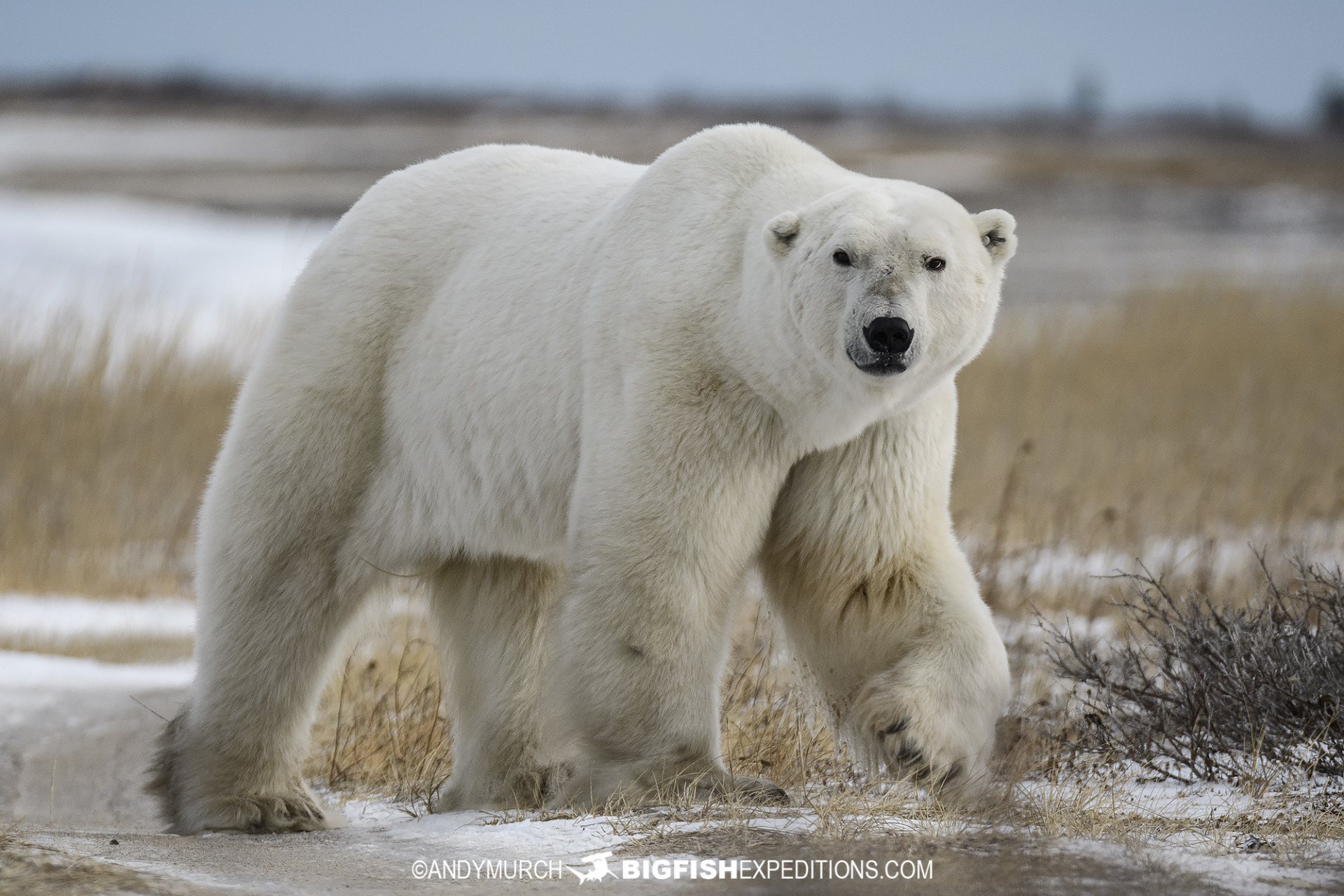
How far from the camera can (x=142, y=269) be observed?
1147 centimetres

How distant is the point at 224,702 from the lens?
3.74m

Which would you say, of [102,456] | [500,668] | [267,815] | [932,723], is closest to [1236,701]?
[932,723]

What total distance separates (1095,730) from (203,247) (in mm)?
11700

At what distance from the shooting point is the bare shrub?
323 centimetres

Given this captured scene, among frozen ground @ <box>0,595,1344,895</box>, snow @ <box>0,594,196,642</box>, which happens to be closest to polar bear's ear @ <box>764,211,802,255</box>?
frozen ground @ <box>0,595,1344,895</box>

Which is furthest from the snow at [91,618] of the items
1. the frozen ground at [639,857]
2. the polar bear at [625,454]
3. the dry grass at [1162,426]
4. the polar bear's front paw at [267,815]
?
the dry grass at [1162,426]

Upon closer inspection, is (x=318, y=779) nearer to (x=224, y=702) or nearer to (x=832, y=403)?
(x=224, y=702)

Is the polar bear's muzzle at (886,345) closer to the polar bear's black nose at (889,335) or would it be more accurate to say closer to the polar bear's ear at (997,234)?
the polar bear's black nose at (889,335)

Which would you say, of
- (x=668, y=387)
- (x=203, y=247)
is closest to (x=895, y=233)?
(x=668, y=387)

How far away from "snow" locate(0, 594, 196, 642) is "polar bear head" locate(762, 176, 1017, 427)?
13.7 feet

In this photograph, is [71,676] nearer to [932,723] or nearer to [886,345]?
[932,723]

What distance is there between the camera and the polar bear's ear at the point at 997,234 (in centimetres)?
291

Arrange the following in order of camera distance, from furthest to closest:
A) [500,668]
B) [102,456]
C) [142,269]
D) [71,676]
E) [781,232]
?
[142,269] → [102,456] → [71,676] → [500,668] → [781,232]

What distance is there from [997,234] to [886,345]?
48 cm
